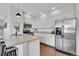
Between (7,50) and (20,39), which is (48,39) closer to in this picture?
(20,39)

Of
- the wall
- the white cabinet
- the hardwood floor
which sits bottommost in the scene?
the hardwood floor

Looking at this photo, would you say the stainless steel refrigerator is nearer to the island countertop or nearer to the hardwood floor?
the hardwood floor

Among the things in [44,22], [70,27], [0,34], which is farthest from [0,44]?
[70,27]

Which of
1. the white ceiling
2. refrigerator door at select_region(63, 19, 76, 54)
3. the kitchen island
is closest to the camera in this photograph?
the white ceiling

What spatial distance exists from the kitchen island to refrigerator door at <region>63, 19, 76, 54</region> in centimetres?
59

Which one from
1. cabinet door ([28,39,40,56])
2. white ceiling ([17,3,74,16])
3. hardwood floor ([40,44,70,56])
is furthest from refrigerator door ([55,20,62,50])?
cabinet door ([28,39,40,56])

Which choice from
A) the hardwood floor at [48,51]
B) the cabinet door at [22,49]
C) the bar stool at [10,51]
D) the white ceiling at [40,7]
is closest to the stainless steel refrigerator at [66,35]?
the hardwood floor at [48,51]

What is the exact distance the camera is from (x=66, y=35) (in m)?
2.09

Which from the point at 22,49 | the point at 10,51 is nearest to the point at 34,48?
the point at 22,49

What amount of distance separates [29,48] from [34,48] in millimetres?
109

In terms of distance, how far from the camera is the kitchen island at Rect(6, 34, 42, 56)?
1.94m

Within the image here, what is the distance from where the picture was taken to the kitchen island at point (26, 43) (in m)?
1.94

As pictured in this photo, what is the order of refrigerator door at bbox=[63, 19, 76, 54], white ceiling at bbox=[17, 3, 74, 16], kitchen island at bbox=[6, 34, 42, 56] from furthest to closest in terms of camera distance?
refrigerator door at bbox=[63, 19, 76, 54]
kitchen island at bbox=[6, 34, 42, 56]
white ceiling at bbox=[17, 3, 74, 16]

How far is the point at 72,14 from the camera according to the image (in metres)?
1.96
